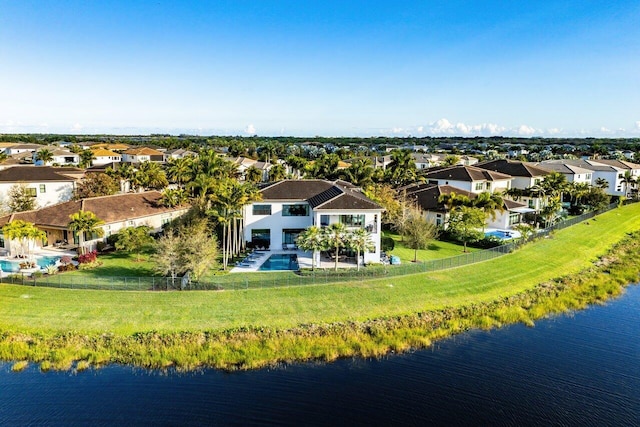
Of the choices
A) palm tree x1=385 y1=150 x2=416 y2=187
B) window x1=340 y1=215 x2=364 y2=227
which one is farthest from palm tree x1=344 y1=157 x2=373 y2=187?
window x1=340 y1=215 x2=364 y2=227

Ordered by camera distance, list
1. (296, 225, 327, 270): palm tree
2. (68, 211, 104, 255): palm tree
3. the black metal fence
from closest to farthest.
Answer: the black metal fence < (296, 225, 327, 270): palm tree < (68, 211, 104, 255): palm tree

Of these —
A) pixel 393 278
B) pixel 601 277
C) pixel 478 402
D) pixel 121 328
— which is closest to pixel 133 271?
pixel 121 328

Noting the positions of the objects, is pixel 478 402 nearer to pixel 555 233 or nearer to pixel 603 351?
pixel 603 351

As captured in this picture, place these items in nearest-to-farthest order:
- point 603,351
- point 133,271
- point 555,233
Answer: point 603,351 < point 133,271 < point 555,233

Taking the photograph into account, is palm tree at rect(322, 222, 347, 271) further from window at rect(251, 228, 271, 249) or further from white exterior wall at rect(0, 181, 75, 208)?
white exterior wall at rect(0, 181, 75, 208)

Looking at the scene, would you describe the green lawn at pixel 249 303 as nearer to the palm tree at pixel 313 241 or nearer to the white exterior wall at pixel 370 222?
the palm tree at pixel 313 241

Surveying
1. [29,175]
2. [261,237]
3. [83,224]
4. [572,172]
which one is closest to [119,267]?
[83,224]
